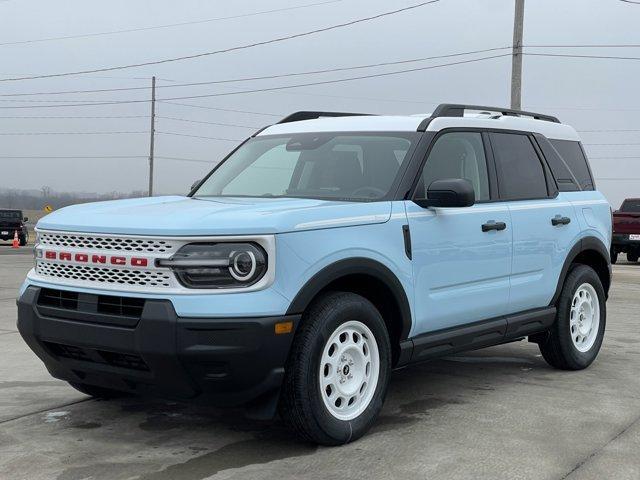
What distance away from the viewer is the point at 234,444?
470cm

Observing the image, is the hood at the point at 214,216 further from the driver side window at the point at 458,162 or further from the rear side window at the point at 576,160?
the rear side window at the point at 576,160

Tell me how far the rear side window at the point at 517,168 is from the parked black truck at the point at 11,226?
29951 millimetres

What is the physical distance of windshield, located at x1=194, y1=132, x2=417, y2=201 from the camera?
5.38m

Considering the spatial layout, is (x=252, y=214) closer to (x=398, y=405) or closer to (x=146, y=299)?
(x=146, y=299)

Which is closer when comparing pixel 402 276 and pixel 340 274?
pixel 340 274

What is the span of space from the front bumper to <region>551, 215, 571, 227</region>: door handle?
114 inches

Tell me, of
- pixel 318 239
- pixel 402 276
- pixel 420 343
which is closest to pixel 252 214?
pixel 318 239

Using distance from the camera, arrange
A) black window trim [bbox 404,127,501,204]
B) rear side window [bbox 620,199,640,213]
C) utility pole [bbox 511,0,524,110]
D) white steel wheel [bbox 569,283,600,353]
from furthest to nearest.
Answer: rear side window [bbox 620,199,640,213], utility pole [bbox 511,0,524,110], white steel wheel [bbox 569,283,600,353], black window trim [bbox 404,127,501,204]

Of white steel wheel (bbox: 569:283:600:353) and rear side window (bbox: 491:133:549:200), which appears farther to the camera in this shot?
white steel wheel (bbox: 569:283:600:353)

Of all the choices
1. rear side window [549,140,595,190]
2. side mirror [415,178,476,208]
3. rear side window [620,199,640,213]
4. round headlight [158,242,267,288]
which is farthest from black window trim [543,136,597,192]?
rear side window [620,199,640,213]

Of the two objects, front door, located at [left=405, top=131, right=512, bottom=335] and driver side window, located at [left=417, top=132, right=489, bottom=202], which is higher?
→ driver side window, located at [left=417, top=132, right=489, bottom=202]

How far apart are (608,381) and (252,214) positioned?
351 centimetres

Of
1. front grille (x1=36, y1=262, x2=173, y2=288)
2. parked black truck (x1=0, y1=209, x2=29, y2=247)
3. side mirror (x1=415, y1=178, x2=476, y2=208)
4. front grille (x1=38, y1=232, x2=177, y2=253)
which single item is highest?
side mirror (x1=415, y1=178, x2=476, y2=208)

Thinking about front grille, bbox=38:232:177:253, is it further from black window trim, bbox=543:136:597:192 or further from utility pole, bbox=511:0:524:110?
utility pole, bbox=511:0:524:110
